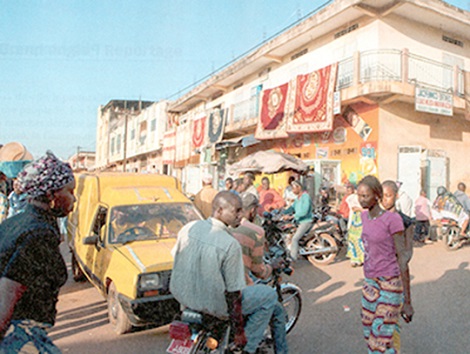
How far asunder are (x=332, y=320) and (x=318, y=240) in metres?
3.77

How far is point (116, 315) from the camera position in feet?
15.1

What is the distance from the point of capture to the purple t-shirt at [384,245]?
126 inches

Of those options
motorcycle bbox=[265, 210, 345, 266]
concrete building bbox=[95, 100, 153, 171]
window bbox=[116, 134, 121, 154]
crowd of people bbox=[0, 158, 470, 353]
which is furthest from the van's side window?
window bbox=[116, 134, 121, 154]

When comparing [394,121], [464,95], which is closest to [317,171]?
[394,121]

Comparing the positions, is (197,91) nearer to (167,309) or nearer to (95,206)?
(95,206)

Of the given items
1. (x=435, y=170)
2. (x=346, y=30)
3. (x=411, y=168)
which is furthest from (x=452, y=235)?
(x=346, y=30)

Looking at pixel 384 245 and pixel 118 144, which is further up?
pixel 118 144

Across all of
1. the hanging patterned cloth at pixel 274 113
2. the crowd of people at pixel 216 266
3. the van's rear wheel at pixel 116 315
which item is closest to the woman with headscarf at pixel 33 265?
the crowd of people at pixel 216 266

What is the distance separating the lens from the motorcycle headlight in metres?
4.20

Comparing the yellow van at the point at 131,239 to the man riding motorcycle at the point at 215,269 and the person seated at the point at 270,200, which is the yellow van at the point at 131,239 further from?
the person seated at the point at 270,200

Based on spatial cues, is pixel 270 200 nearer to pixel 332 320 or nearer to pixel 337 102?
pixel 337 102

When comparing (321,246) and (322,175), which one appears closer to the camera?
(321,246)

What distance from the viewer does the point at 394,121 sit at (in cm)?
1323

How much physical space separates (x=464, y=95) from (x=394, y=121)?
3.26 metres
